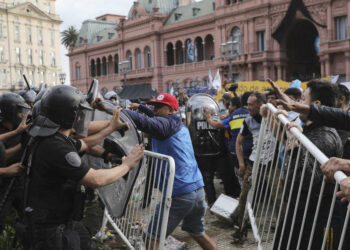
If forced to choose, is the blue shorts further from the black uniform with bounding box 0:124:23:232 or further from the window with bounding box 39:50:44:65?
the window with bounding box 39:50:44:65

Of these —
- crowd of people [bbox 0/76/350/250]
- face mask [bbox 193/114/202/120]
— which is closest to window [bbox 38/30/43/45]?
face mask [bbox 193/114/202/120]

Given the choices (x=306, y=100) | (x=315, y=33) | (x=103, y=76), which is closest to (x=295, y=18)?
(x=315, y=33)

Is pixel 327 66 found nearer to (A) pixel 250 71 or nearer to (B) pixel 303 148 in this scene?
(A) pixel 250 71

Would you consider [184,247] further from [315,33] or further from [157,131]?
[315,33]

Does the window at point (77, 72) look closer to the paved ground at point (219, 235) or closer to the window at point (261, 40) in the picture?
the window at point (261, 40)

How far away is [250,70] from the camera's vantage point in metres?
32.8

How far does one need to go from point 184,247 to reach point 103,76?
47.0 m

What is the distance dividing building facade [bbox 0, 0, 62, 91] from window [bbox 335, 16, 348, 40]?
173 feet

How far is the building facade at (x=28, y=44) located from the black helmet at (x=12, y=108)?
6490cm

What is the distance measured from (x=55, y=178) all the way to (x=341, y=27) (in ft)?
98.8

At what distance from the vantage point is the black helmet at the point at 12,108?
163 inches

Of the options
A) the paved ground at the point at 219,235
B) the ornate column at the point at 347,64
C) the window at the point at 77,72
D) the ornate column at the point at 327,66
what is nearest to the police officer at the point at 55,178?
the paved ground at the point at 219,235

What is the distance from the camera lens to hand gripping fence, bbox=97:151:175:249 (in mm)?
3246

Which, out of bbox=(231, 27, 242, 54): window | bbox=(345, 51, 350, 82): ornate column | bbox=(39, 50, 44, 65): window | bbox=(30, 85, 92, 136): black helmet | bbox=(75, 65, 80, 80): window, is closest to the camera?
bbox=(30, 85, 92, 136): black helmet
